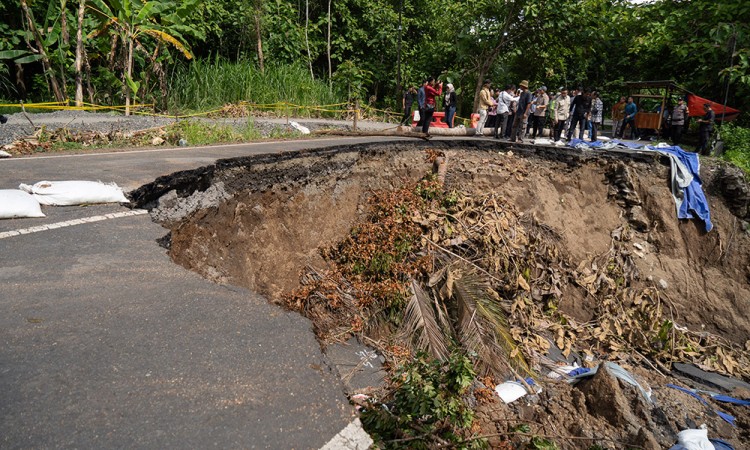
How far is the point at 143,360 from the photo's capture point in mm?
2648

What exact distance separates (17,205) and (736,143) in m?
17.0

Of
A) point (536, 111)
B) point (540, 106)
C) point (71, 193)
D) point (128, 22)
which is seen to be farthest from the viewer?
point (536, 111)

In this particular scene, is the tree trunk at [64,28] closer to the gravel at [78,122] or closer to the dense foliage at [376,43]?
the dense foliage at [376,43]

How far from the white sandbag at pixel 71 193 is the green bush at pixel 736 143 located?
1431 cm

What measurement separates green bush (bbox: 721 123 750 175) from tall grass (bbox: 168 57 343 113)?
14014mm

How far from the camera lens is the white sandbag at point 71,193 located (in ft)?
16.8

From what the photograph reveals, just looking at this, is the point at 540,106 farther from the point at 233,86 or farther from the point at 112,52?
the point at 112,52

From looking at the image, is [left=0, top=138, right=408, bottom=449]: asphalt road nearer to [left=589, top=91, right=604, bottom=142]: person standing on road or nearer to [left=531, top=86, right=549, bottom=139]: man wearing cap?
[left=531, top=86, right=549, bottom=139]: man wearing cap

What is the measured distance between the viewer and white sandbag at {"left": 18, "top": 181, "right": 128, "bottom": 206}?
16.8 ft

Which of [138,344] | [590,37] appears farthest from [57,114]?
[590,37]

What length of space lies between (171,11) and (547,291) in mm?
13446

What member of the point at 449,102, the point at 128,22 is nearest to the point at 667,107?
the point at 449,102

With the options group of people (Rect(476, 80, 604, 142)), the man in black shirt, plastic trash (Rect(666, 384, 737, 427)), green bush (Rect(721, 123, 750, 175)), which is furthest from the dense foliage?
plastic trash (Rect(666, 384, 737, 427))

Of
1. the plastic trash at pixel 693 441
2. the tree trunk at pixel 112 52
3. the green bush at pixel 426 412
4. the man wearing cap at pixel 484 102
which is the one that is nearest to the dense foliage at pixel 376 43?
the tree trunk at pixel 112 52
